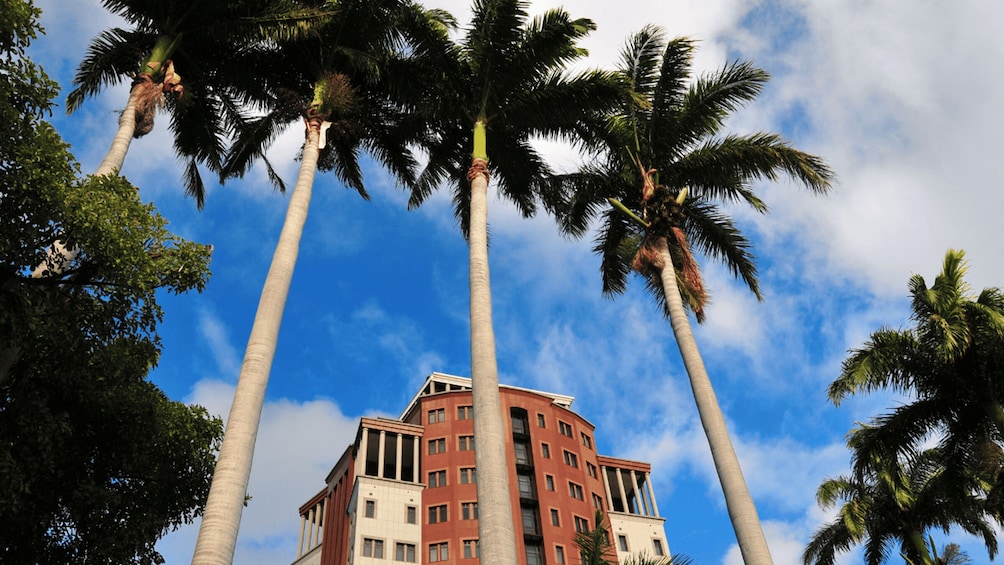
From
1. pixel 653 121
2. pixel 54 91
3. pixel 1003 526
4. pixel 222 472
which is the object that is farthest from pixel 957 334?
pixel 54 91

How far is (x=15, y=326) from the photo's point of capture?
12.0 meters

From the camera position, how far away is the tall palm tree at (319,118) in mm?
12125

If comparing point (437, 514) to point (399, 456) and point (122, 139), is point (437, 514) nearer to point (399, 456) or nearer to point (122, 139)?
point (399, 456)

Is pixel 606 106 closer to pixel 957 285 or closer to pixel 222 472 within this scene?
pixel 957 285

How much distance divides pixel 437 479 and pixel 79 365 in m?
53.9

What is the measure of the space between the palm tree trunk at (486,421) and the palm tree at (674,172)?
213 inches

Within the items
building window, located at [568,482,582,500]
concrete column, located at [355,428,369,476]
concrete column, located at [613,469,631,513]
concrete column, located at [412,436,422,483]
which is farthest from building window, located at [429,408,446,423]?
concrete column, located at [613,469,631,513]

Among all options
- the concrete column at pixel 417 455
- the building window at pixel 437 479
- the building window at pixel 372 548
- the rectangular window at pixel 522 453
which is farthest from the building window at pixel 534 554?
the building window at pixel 372 548

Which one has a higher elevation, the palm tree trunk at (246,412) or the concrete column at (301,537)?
the concrete column at (301,537)

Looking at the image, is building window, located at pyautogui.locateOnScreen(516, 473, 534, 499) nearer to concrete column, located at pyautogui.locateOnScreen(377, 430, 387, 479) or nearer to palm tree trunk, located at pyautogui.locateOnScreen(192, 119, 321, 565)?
concrete column, located at pyautogui.locateOnScreen(377, 430, 387, 479)

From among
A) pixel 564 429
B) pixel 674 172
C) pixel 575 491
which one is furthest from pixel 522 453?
pixel 674 172

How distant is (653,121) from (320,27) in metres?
9.78

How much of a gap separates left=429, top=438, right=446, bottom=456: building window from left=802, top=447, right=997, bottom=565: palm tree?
40.4 m

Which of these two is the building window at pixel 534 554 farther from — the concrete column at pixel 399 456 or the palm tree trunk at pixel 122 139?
the palm tree trunk at pixel 122 139
